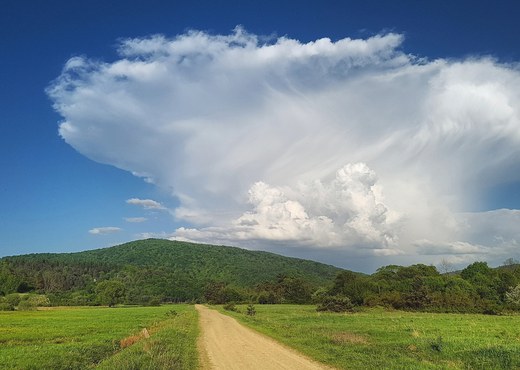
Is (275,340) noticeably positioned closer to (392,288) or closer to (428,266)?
(392,288)

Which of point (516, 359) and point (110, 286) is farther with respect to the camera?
point (110, 286)

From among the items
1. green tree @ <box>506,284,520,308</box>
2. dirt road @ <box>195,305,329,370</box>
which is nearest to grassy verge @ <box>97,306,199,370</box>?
dirt road @ <box>195,305,329,370</box>

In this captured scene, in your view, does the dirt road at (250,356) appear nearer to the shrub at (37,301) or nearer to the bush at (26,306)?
the bush at (26,306)

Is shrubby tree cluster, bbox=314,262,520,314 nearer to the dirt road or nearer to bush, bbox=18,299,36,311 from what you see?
the dirt road

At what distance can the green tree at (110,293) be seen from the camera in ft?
524

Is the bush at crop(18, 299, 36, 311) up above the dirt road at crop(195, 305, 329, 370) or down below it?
below

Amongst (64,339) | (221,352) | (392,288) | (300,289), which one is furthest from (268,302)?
(221,352)

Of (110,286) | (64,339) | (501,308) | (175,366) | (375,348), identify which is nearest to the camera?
(175,366)

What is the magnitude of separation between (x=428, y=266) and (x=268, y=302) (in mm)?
64134

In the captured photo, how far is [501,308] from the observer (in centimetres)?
8619

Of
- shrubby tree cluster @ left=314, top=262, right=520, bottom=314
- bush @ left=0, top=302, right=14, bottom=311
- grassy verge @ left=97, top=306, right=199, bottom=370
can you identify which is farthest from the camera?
bush @ left=0, top=302, right=14, bottom=311

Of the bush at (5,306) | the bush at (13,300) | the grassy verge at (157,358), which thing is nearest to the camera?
the grassy verge at (157,358)

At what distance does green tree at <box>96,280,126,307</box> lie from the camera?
15985 cm

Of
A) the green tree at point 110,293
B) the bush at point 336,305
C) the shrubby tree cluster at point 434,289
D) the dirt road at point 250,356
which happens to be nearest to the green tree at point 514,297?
the shrubby tree cluster at point 434,289
